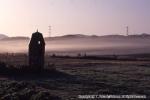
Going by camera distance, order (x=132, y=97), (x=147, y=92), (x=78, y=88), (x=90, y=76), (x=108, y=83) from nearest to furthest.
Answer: (x=132, y=97) → (x=147, y=92) → (x=78, y=88) → (x=108, y=83) → (x=90, y=76)

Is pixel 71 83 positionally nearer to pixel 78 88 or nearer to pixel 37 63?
pixel 78 88

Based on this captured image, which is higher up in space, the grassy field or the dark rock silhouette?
the dark rock silhouette

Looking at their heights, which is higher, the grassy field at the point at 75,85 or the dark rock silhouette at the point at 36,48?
the dark rock silhouette at the point at 36,48

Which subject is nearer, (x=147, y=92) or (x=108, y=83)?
(x=147, y=92)

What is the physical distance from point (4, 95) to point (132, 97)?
24.3 feet

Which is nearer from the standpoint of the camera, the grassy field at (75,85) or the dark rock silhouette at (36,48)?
the grassy field at (75,85)

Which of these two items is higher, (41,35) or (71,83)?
(41,35)

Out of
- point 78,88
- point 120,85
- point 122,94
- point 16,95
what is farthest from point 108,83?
point 16,95

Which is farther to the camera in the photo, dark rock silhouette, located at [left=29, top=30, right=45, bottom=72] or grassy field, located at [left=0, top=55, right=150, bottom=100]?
dark rock silhouette, located at [left=29, top=30, right=45, bottom=72]

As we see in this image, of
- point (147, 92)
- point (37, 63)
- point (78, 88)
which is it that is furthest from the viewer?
point (37, 63)

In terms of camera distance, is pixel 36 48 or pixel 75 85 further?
pixel 36 48

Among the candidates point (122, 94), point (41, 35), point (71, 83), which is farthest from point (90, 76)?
point (122, 94)

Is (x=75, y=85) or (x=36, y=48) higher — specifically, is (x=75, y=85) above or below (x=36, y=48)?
below

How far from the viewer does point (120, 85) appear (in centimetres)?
2906
